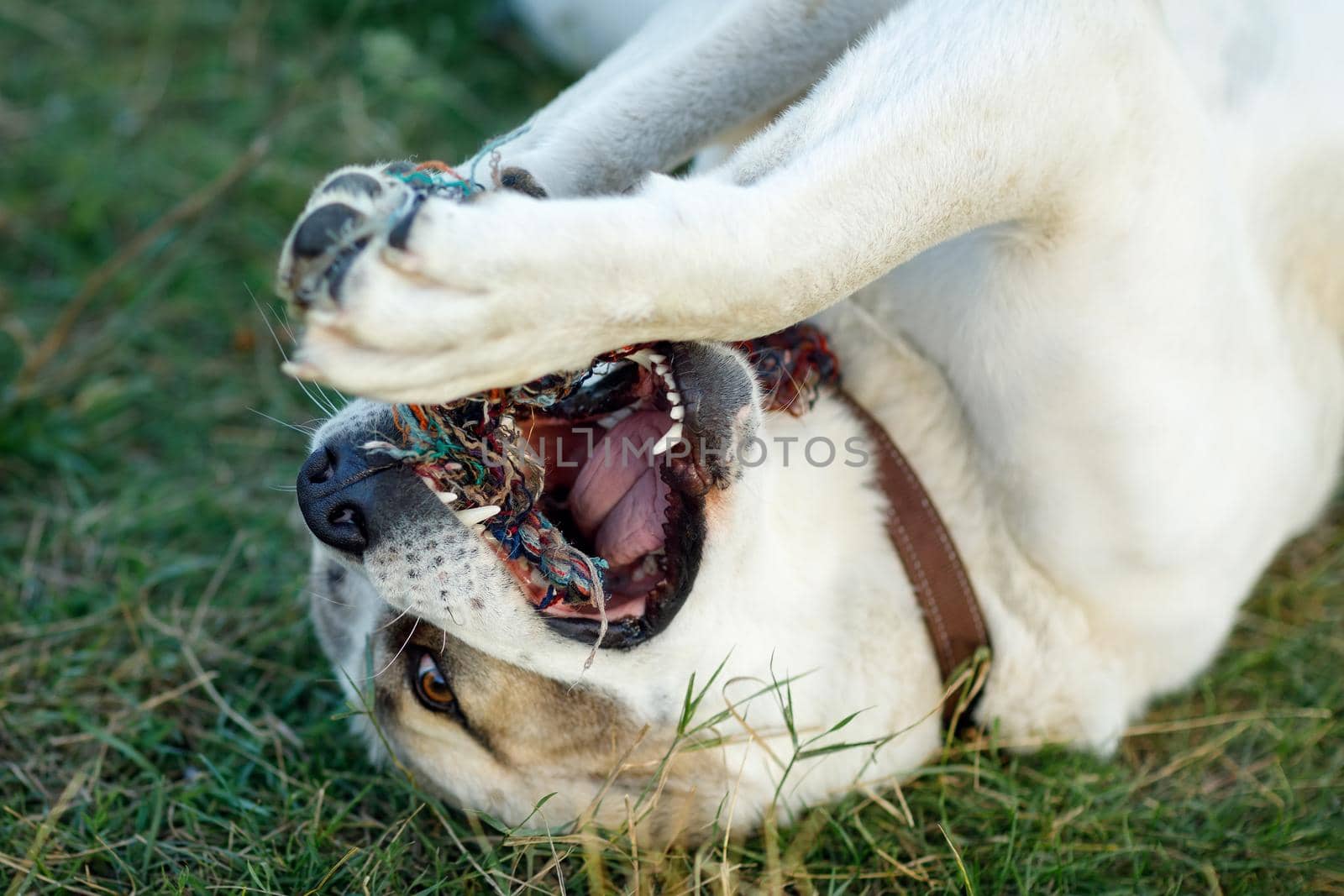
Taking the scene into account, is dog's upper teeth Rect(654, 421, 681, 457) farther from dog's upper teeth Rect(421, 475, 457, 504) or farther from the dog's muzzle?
the dog's muzzle

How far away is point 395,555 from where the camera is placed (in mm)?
2174

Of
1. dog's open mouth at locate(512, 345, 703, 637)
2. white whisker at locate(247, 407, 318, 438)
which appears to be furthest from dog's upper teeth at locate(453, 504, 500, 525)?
white whisker at locate(247, 407, 318, 438)

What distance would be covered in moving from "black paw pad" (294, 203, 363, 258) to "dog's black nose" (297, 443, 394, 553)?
61cm

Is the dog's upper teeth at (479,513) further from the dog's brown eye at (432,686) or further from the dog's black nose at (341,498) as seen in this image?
the dog's brown eye at (432,686)

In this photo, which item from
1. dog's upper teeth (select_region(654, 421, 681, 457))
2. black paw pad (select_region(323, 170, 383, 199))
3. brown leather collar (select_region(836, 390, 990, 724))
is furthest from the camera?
brown leather collar (select_region(836, 390, 990, 724))

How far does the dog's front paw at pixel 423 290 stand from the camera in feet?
5.26

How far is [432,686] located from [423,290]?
1.08 meters

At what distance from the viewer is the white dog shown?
70.1 inches

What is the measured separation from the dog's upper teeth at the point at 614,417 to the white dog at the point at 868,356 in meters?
0.14

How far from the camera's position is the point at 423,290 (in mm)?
1622

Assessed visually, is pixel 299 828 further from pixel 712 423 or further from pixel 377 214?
pixel 377 214

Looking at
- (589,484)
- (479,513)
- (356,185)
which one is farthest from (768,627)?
(356,185)

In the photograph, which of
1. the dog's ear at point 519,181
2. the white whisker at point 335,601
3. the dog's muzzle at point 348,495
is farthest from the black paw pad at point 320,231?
the white whisker at point 335,601

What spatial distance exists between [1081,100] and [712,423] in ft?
2.92
